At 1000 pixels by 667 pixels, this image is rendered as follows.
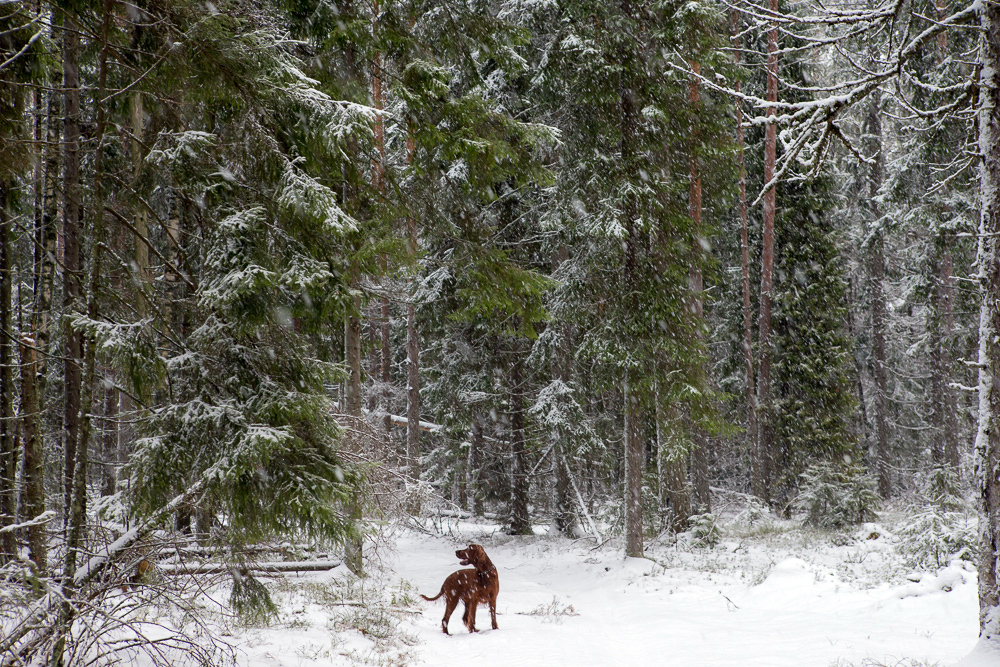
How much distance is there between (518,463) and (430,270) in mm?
6110

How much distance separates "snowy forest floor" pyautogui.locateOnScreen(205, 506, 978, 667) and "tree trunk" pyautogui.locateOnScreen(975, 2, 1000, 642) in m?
1.39

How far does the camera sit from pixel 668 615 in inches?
381

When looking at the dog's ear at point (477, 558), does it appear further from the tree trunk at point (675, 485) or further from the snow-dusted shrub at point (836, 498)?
the snow-dusted shrub at point (836, 498)

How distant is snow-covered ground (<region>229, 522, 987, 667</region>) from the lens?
7.18 m

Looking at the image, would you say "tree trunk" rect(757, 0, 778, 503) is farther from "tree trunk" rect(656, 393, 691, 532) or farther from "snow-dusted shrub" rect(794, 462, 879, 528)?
"tree trunk" rect(656, 393, 691, 532)

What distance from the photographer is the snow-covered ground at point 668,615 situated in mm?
7184

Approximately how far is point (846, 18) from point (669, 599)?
28.2 feet

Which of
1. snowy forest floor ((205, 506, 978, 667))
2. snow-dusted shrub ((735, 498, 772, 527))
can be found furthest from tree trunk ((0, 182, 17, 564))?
snow-dusted shrub ((735, 498, 772, 527))

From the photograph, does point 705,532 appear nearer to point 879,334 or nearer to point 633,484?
point 633,484

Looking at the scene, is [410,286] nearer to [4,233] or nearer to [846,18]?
[4,233]

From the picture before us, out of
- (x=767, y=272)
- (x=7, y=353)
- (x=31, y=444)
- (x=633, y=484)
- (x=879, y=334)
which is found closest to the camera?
(x=31, y=444)

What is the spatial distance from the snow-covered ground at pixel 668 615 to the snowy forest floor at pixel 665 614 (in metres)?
0.03

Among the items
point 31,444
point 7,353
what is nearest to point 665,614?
point 31,444

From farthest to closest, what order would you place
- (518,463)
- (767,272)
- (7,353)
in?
(767,272)
(518,463)
(7,353)
